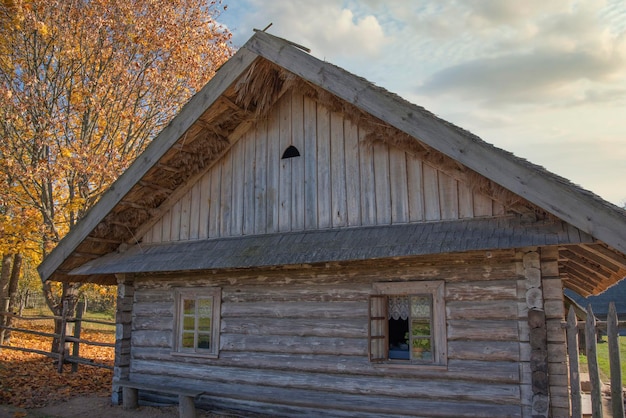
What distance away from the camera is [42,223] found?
14.5m

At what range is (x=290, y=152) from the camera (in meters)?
8.84

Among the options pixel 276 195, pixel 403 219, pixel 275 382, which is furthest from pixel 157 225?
pixel 403 219

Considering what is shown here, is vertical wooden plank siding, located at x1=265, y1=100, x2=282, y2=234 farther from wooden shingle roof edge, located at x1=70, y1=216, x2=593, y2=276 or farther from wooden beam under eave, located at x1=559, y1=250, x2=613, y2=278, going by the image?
wooden beam under eave, located at x1=559, y1=250, x2=613, y2=278

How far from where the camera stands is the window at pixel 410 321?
23.1 ft

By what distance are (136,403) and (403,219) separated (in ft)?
20.6

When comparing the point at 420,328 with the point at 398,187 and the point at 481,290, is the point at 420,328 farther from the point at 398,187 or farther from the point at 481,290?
the point at 398,187

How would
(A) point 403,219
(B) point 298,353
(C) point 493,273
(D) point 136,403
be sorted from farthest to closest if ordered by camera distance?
(D) point 136,403 < (B) point 298,353 < (A) point 403,219 < (C) point 493,273

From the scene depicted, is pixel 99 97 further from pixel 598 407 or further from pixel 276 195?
pixel 598 407

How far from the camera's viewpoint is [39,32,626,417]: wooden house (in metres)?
6.46

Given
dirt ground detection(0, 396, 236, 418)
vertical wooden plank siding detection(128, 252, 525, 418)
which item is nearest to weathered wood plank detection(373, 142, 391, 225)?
vertical wooden plank siding detection(128, 252, 525, 418)

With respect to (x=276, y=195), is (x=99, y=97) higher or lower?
higher

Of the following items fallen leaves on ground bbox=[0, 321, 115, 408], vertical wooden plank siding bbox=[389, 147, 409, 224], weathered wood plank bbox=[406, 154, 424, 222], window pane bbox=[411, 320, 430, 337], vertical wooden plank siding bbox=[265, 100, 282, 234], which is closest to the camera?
window pane bbox=[411, 320, 430, 337]

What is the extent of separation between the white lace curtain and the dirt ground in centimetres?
342

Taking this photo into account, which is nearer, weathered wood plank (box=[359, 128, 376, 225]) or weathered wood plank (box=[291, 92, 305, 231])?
weathered wood plank (box=[359, 128, 376, 225])
